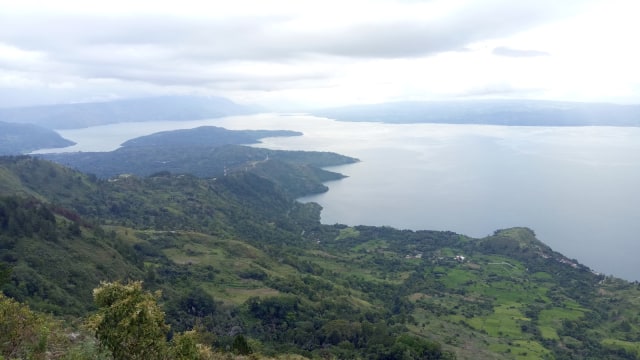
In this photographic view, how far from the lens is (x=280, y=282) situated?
73.3 m

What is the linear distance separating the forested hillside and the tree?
0.08 m

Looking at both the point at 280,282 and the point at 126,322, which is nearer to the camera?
the point at 126,322

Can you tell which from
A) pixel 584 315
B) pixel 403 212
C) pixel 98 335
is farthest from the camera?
pixel 403 212

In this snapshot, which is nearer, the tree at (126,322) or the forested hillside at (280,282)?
the tree at (126,322)

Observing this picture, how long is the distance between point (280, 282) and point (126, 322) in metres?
59.4

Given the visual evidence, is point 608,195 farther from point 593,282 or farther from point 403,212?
point 593,282

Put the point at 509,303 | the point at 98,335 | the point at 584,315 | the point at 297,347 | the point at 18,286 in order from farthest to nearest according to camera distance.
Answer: the point at 509,303 → the point at 584,315 → the point at 297,347 → the point at 18,286 → the point at 98,335

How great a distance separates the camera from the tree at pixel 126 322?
15344 millimetres

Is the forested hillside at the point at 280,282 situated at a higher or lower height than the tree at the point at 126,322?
lower

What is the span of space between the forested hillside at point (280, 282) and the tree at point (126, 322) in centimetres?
8

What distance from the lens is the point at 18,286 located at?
4459 cm

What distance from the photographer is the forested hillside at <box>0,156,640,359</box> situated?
155 ft

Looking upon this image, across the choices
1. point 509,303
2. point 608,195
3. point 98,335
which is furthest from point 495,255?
point 98,335

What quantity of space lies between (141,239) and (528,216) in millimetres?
135316
